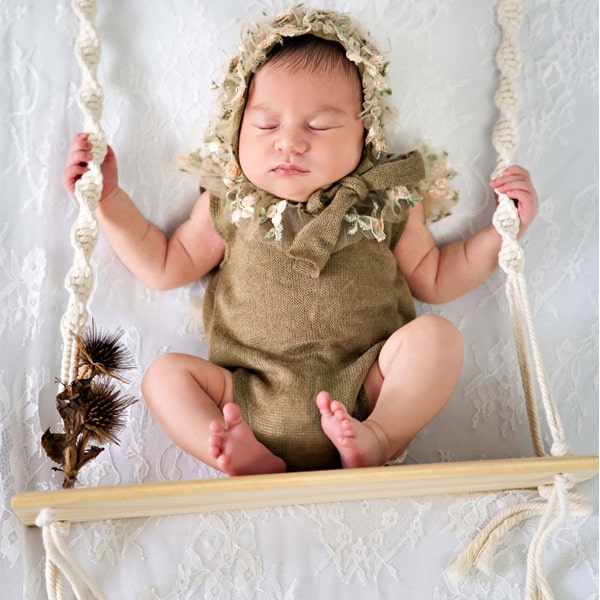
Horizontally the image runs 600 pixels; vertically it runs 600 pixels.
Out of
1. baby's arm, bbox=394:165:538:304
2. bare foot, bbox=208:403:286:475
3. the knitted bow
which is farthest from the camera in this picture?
baby's arm, bbox=394:165:538:304

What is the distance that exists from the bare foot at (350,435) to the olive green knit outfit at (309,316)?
11cm

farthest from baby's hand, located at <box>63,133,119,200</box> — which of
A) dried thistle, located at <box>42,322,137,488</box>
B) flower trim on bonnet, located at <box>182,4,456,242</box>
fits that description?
dried thistle, located at <box>42,322,137,488</box>

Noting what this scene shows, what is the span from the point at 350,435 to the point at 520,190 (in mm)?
604

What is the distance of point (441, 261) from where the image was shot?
1.63 meters

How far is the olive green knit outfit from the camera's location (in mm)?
1411

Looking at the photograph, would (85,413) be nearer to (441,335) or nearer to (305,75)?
(441,335)

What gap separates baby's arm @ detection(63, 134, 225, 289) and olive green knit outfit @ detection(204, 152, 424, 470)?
0.06 meters

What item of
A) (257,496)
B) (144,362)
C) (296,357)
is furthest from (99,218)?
(257,496)

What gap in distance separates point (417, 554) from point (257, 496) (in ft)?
0.95

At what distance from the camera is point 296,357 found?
1462 mm

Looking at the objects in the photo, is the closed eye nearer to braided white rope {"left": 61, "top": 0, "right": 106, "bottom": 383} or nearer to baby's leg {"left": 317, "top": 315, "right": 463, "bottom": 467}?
braided white rope {"left": 61, "top": 0, "right": 106, "bottom": 383}

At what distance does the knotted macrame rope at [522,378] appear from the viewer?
1263 millimetres

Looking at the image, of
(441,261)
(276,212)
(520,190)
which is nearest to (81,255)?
(276,212)

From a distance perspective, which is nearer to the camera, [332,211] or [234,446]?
[234,446]
